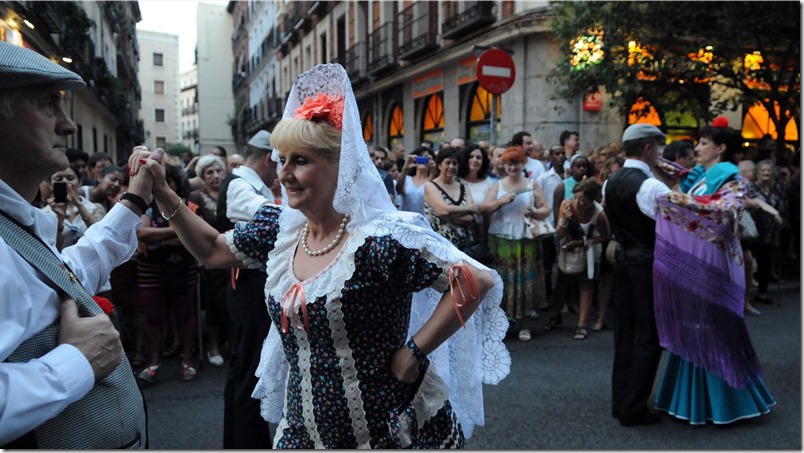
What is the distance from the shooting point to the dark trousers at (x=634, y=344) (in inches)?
165

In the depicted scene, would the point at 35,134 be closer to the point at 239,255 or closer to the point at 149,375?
the point at 239,255

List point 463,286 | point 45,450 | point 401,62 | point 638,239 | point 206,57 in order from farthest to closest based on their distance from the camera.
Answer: point 206,57
point 401,62
point 638,239
point 463,286
point 45,450

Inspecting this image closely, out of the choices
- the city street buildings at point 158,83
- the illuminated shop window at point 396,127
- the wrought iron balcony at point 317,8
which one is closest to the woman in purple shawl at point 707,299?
the illuminated shop window at point 396,127

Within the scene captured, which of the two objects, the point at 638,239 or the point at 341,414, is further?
the point at 638,239

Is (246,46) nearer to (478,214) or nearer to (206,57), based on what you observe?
(206,57)

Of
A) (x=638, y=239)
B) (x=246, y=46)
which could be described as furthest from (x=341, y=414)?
(x=246, y=46)

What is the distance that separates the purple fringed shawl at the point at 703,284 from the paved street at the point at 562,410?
40 cm

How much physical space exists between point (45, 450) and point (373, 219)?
1.06 m

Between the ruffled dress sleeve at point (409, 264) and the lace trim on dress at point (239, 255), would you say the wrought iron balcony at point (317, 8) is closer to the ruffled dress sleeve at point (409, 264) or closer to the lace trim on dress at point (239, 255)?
the lace trim on dress at point (239, 255)

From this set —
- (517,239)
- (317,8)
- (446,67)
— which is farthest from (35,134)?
(317,8)

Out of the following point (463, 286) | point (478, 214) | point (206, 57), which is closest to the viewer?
point (463, 286)

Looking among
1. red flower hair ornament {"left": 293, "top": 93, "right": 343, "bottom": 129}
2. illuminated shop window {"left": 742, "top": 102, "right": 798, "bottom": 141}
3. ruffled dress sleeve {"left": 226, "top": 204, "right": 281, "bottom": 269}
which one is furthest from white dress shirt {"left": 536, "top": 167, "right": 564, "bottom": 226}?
illuminated shop window {"left": 742, "top": 102, "right": 798, "bottom": 141}

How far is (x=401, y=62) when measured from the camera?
1962 centimetres

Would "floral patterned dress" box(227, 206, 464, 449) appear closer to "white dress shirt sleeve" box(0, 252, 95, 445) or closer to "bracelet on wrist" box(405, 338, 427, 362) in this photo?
"bracelet on wrist" box(405, 338, 427, 362)
